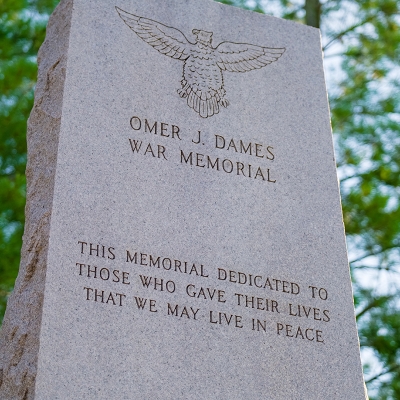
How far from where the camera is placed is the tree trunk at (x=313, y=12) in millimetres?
11375

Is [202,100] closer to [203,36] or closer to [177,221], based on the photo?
[203,36]

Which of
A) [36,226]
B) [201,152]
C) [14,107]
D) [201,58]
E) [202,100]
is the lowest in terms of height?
[36,226]

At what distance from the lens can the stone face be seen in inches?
178

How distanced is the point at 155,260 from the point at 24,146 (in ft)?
16.5

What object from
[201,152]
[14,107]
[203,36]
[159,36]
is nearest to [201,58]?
[203,36]

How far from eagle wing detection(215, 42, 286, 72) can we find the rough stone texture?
101cm

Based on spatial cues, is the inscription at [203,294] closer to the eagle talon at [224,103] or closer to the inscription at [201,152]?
the inscription at [201,152]

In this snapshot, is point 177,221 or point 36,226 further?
point 177,221

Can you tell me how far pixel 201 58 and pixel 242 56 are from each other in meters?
0.29

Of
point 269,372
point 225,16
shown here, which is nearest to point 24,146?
point 225,16

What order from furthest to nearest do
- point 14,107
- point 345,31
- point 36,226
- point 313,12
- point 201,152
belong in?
point 345,31 < point 313,12 < point 14,107 < point 201,152 < point 36,226

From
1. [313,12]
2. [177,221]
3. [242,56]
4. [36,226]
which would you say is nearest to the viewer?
[36,226]

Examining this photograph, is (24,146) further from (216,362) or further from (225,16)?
(216,362)

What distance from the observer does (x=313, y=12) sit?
1144 centimetres
